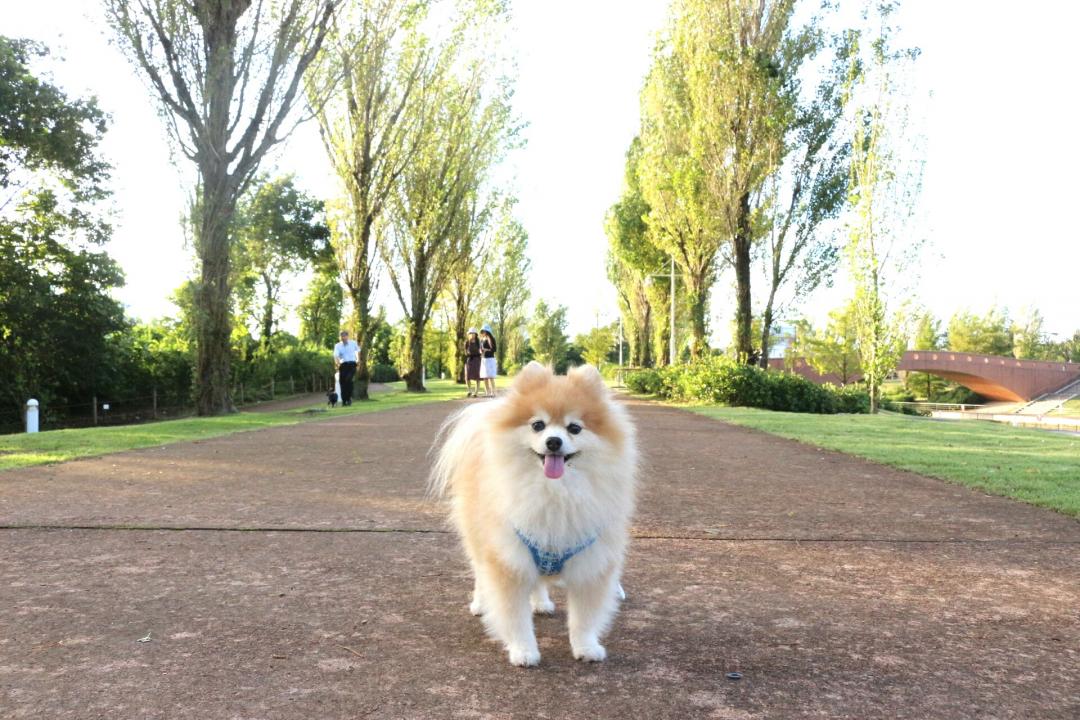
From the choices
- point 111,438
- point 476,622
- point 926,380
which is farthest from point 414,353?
point 926,380

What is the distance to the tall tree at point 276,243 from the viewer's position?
38406mm

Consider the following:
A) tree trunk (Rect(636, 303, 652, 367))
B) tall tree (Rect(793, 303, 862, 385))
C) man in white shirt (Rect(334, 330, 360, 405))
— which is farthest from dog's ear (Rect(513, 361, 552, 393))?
tall tree (Rect(793, 303, 862, 385))

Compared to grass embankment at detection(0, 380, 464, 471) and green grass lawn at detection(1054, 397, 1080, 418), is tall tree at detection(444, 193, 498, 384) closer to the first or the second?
grass embankment at detection(0, 380, 464, 471)

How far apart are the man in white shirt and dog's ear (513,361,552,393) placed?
17593mm

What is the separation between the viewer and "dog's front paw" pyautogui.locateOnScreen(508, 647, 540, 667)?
9.82 ft

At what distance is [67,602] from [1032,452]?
11949 millimetres

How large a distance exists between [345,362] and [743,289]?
1280cm

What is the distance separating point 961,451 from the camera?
35.3ft

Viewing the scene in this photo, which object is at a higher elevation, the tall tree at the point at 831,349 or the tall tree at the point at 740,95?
the tall tree at the point at 740,95

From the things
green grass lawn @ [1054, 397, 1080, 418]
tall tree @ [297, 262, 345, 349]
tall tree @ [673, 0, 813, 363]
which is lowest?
green grass lawn @ [1054, 397, 1080, 418]

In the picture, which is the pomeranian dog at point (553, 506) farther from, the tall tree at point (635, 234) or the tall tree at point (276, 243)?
the tall tree at point (276, 243)

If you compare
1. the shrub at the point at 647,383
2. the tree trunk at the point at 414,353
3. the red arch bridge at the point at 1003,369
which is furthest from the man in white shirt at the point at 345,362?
the red arch bridge at the point at 1003,369

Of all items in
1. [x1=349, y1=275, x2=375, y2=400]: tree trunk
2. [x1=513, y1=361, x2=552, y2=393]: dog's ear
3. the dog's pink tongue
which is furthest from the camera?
[x1=349, y1=275, x2=375, y2=400]: tree trunk

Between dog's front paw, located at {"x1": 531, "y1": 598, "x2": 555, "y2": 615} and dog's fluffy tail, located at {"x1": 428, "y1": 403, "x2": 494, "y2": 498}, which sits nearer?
dog's fluffy tail, located at {"x1": 428, "y1": 403, "x2": 494, "y2": 498}
